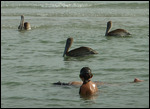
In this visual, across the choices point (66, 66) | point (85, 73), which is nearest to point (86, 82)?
point (85, 73)

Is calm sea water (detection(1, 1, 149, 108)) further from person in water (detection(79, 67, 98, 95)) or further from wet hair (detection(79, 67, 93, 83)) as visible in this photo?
wet hair (detection(79, 67, 93, 83))

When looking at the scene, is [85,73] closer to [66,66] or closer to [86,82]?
[86,82]

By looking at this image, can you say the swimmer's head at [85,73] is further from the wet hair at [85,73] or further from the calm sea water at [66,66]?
the calm sea water at [66,66]

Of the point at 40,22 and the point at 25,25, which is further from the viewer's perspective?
the point at 40,22

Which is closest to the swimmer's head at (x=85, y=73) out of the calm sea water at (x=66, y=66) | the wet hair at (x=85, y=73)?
the wet hair at (x=85, y=73)

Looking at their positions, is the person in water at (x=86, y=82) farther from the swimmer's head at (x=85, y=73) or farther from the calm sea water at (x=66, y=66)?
the calm sea water at (x=66, y=66)

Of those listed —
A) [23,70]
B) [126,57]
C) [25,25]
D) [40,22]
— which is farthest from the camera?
[40,22]

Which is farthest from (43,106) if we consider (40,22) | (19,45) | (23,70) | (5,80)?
(40,22)

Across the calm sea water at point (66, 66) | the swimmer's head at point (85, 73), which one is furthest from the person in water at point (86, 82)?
the calm sea water at point (66, 66)

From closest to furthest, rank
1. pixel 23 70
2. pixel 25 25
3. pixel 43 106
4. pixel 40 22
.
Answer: pixel 43 106 < pixel 23 70 < pixel 25 25 < pixel 40 22

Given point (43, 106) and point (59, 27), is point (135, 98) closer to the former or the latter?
point (43, 106)

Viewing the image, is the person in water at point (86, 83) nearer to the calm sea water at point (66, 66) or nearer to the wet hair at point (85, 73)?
the wet hair at point (85, 73)

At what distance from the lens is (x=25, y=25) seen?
20.7 metres

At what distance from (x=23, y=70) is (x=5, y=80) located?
124 cm
